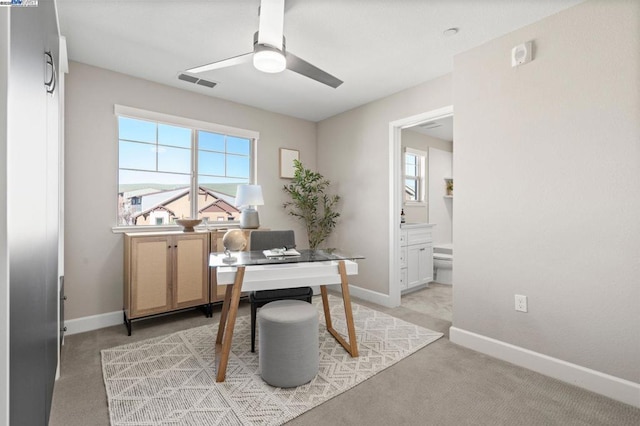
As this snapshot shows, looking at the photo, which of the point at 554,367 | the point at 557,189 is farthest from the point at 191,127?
the point at 554,367

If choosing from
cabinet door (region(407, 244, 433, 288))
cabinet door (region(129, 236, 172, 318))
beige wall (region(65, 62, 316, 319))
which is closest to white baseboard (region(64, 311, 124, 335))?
beige wall (region(65, 62, 316, 319))

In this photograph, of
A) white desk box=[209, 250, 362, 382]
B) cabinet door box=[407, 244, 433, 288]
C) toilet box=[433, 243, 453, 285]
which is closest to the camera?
white desk box=[209, 250, 362, 382]

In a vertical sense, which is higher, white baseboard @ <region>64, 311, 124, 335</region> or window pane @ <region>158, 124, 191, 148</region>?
window pane @ <region>158, 124, 191, 148</region>

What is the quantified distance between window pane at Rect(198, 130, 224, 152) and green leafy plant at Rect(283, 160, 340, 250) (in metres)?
1.05

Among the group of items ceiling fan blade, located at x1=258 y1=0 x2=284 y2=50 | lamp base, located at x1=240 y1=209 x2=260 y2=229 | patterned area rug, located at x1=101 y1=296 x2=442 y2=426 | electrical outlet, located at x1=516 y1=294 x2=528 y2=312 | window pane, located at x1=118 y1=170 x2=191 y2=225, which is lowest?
patterned area rug, located at x1=101 y1=296 x2=442 y2=426

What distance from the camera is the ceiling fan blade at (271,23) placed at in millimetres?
1800

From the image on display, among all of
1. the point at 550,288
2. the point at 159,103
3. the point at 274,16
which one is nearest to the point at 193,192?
the point at 159,103

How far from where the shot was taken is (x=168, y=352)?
8.10 ft

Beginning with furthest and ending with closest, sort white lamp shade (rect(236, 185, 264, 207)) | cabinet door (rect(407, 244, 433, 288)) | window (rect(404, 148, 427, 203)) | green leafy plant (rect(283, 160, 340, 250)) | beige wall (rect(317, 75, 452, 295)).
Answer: window (rect(404, 148, 427, 203))
green leafy plant (rect(283, 160, 340, 250))
cabinet door (rect(407, 244, 433, 288))
beige wall (rect(317, 75, 452, 295))
white lamp shade (rect(236, 185, 264, 207))

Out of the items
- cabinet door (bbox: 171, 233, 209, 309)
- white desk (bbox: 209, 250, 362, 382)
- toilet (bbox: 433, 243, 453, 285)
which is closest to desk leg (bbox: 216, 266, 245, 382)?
white desk (bbox: 209, 250, 362, 382)

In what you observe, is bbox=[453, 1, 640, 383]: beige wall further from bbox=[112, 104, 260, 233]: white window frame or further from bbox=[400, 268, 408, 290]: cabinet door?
bbox=[112, 104, 260, 233]: white window frame

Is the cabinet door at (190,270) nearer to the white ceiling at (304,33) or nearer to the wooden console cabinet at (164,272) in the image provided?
the wooden console cabinet at (164,272)

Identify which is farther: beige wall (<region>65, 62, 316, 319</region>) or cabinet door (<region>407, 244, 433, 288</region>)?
cabinet door (<region>407, 244, 433, 288</region>)

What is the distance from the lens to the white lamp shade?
3463 millimetres
